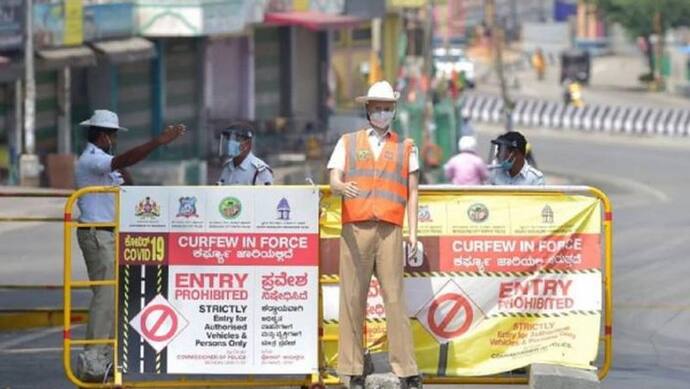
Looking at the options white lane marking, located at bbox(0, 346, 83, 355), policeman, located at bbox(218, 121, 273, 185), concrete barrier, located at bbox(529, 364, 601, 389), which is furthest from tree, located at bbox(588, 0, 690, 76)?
concrete barrier, located at bbox(529, 364, 601, 389)

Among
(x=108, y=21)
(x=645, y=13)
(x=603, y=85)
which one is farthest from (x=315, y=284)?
(x=603, y=85)

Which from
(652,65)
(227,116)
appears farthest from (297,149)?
(652,65)

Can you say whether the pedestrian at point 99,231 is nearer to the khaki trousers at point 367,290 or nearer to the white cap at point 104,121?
the white cap at point 104,121

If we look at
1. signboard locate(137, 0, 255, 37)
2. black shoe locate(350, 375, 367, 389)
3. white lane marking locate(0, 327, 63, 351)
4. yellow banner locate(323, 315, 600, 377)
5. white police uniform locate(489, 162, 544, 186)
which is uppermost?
signboard locate(137, 0, 255, 37)

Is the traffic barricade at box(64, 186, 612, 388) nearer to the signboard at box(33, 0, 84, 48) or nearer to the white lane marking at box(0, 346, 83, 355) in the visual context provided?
the white lane marking at box(0, 346, 83, 355)

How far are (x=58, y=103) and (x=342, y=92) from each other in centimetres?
2265

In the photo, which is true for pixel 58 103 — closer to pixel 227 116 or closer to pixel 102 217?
pixel 227 116

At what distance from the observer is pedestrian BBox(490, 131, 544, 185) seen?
1406 cm

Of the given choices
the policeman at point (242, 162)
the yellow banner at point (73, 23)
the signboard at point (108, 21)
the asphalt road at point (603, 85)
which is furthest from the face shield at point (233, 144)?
the asphalt road at point (603, 85)

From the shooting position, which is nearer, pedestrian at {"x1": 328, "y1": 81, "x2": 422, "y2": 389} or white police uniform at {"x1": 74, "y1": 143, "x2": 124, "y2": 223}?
pedestrian at {"x1": 328, "y1": 81, "x2": 422, "y2": 389}

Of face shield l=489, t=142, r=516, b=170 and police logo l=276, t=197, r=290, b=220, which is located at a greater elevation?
face shield l=489, t=142, r=516, b=170

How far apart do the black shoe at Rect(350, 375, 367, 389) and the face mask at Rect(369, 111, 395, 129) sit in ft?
4.79

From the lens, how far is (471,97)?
71625 mm

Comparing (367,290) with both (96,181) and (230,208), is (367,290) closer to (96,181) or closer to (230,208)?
(230,208)
